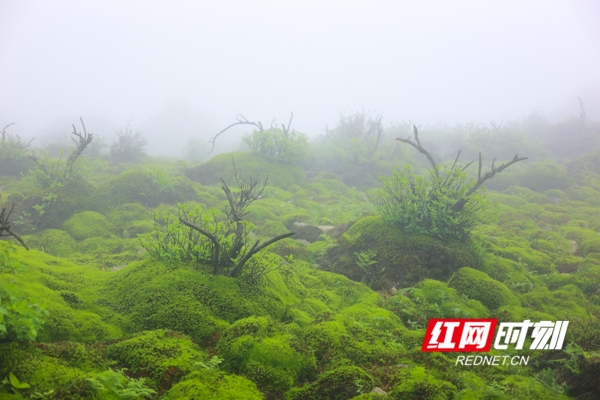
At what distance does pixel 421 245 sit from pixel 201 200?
1002cm

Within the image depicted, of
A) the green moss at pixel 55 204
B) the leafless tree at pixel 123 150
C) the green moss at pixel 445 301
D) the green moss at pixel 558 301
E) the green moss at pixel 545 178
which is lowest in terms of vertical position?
the green moss at pixel 558 301

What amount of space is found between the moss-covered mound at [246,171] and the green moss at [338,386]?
15.0 metres

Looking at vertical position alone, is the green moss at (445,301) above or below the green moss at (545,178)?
below

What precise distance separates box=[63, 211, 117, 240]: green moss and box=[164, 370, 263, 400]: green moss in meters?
8.20

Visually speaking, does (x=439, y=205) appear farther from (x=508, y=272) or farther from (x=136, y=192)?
(x=136, y=192)

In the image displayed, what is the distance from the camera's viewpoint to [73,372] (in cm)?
340

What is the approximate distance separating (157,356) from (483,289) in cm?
605

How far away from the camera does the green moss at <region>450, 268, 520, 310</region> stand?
6.85m

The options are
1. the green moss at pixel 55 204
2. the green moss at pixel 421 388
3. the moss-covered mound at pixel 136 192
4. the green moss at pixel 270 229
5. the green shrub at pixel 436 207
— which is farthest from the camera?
the moss-covered mound at pixel 136 192

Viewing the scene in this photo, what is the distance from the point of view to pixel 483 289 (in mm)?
7059

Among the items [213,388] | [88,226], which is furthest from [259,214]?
[213,388]

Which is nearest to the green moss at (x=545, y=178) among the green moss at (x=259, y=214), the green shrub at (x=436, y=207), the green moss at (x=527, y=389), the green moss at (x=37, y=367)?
the green shrub at (x=436, y=207)

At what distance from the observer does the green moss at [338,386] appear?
374cm

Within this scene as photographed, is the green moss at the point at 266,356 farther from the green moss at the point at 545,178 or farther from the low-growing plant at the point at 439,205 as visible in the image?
the green moss at the point at 545,178
